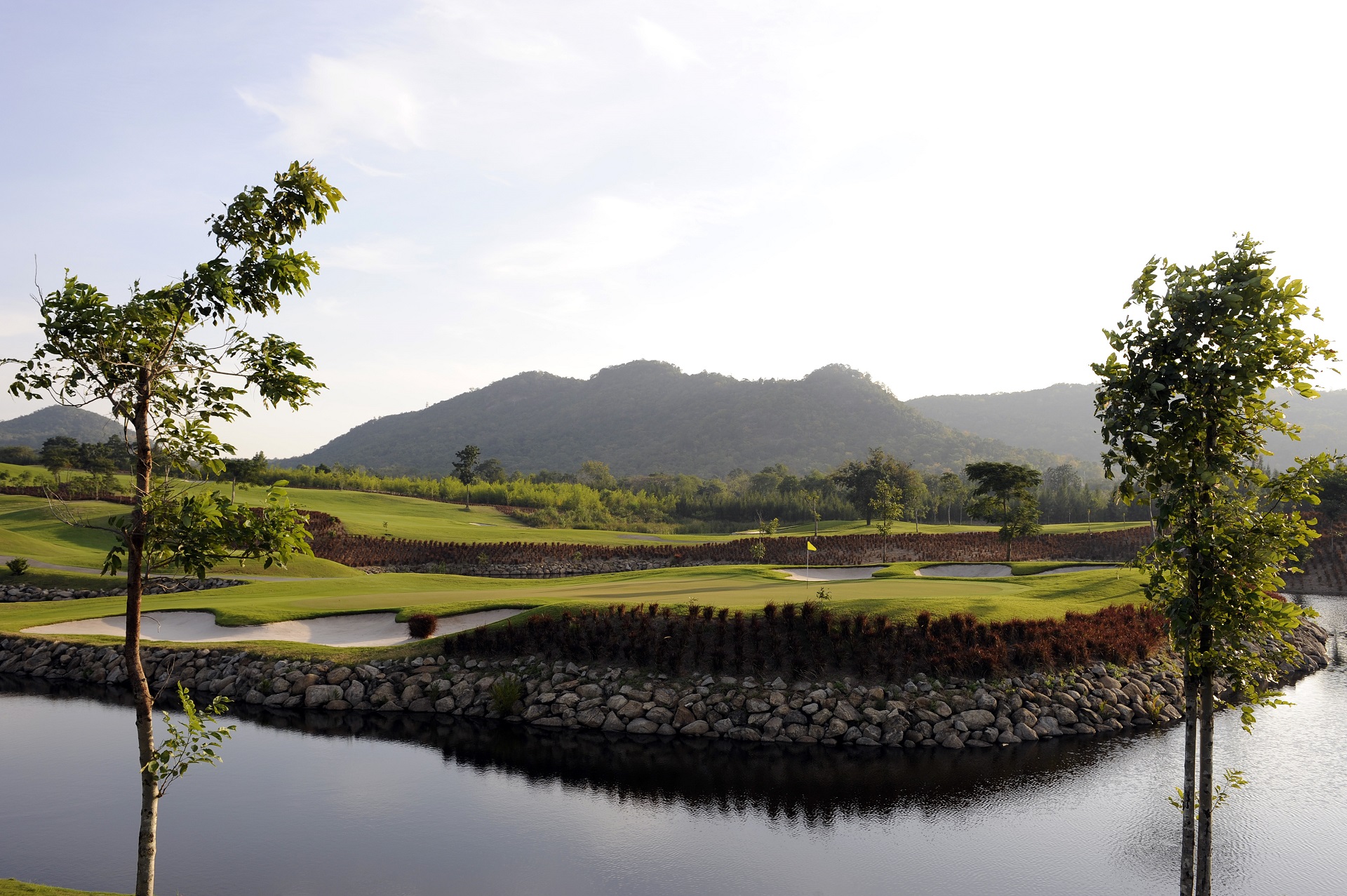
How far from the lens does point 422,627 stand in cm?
2067

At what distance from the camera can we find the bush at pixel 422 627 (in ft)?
67.8

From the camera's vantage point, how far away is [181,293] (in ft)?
20.8

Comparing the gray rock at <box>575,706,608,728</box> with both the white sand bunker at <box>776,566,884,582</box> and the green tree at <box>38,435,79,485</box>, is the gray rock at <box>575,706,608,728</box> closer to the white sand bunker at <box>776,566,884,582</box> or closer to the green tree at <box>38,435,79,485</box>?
the white sand bunker at <box>776,566,884,582</box>

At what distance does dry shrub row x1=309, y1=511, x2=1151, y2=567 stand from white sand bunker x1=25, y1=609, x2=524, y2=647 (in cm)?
2216

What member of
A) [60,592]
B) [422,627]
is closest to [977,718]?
[422,627]

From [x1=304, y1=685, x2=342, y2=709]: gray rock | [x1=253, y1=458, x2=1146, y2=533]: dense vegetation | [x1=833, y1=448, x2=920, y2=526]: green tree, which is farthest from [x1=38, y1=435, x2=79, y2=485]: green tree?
[x1=833, y1=448, x2=920, y2=526]: green tree

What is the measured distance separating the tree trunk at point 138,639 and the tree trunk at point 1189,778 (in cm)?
844

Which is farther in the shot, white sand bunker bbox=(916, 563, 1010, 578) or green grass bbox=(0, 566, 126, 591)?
white sand bunker bbox=(916, 563, 1010, 578)

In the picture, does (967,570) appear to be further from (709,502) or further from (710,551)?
(709,502)

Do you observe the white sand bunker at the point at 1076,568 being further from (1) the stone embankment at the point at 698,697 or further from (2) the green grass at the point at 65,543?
(2) the green grass at the point at 65,543

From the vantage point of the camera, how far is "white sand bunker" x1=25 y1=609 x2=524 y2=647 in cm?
2147

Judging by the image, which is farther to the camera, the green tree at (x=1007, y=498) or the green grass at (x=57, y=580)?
the green tree at (x=1007, y=498)

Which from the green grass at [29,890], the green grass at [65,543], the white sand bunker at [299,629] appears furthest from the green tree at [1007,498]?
the green grass at [29,890]

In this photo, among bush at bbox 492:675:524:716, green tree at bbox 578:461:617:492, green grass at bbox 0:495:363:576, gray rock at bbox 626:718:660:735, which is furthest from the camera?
green tree at bbox 578:461:617:492
